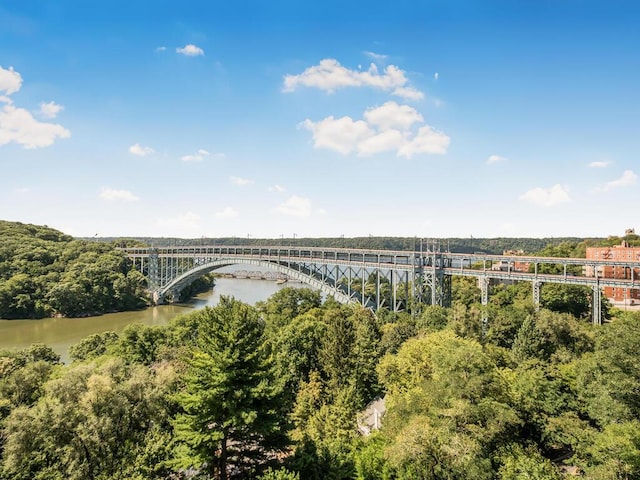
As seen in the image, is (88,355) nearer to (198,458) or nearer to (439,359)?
(198,458)

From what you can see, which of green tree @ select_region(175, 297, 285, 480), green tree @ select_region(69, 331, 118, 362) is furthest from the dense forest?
green tree @ select_region(69, 331, 118, 362)

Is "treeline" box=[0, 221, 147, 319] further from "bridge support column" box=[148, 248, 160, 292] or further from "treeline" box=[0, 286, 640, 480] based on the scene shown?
"treeline" box=[0, 286, 640, 480]

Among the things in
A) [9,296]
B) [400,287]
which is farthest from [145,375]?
[9,296]

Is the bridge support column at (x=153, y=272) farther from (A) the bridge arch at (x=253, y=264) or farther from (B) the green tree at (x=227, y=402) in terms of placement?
(B) the green tree at (x=227, y=402)

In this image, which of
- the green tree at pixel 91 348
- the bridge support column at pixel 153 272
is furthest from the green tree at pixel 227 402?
the bridge support column at pixel 153 272

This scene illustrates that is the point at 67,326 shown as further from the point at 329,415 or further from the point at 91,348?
the point at 329,415

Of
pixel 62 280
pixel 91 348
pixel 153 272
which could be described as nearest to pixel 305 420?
pixel 91 348
